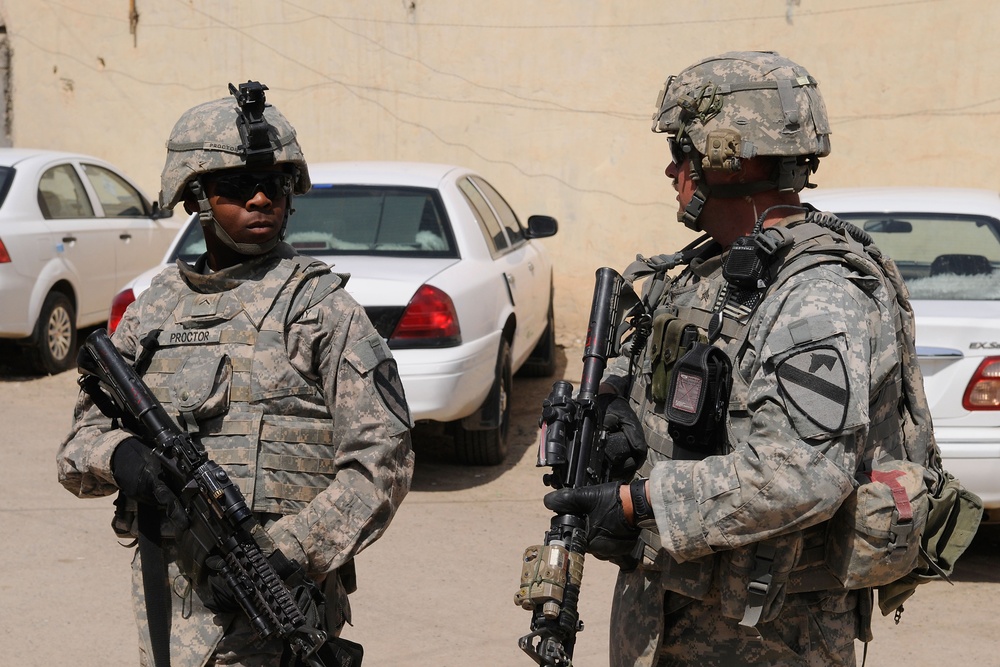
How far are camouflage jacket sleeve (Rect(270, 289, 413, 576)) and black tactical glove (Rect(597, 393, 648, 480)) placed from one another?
46 cm

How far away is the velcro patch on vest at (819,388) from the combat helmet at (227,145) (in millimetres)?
1200

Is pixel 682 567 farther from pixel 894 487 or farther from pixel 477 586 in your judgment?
pixel 477 586

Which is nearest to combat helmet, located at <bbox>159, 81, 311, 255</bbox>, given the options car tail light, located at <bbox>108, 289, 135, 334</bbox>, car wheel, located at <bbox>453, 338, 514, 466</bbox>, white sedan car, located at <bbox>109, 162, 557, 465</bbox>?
white sedan car, located at <bbox>109, 162, 557, 465</bbox>

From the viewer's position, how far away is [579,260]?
1021cm

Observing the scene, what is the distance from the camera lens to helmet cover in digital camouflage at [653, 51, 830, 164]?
7.70ft

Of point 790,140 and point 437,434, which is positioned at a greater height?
point 790,140

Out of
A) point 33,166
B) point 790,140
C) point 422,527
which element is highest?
point 790,140

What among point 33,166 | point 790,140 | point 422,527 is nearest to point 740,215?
point 790,140

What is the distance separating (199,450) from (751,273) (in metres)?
1.23

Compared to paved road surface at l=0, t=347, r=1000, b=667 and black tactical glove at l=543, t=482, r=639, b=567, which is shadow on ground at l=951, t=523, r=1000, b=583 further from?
black tactical glove at l=543, t=482, r=639, b=567

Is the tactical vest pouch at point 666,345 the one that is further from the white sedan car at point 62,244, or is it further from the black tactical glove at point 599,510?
the white sedan car at point 62,244

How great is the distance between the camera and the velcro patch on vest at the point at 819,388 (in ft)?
6.74

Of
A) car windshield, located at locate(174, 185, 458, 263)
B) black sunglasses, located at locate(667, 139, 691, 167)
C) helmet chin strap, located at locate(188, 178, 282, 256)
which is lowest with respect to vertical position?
car windshield, located at locate(174, 185, 458, 263)

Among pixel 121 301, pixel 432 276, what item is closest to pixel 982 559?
pixel 432 276
